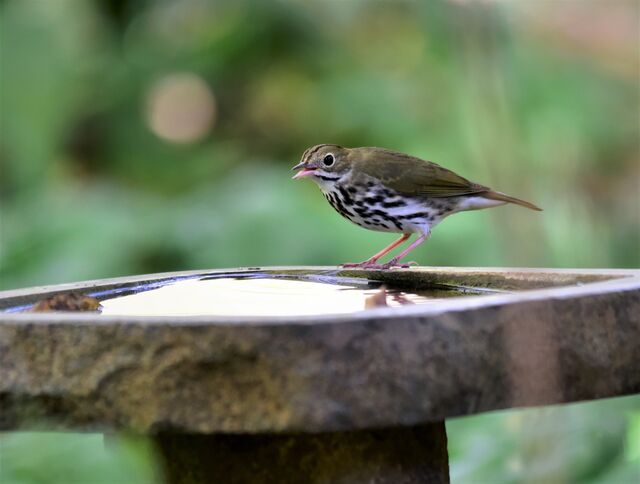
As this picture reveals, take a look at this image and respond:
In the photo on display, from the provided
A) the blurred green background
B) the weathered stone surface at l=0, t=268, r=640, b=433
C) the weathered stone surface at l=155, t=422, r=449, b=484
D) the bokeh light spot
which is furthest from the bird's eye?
the bokeh light spot

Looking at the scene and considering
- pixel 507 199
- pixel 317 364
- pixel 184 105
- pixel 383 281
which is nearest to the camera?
pixel 317 364

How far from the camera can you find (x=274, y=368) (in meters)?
1.59

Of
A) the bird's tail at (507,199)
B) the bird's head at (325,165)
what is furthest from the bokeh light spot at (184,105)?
the bird's tail at (507,199)

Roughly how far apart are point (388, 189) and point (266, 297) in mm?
1018

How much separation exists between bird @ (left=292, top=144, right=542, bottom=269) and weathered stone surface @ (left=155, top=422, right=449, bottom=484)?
4.00ft

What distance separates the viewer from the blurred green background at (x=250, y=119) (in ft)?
16.1

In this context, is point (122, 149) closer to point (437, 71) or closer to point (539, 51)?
point (437, 71)

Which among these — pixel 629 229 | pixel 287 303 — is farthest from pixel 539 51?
pixel 287 303

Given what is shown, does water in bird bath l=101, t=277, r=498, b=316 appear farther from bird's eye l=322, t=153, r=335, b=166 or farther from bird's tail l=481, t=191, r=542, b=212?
bird's eye l=322, t=153, r=335, b=166

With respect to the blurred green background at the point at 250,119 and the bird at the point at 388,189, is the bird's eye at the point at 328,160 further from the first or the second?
the blurred green background at the point at 250,119

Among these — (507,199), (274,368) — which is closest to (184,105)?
(507,199)

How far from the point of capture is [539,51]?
613cm

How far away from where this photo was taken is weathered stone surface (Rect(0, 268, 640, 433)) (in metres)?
1.59

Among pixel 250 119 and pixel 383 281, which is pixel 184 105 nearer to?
pixel 250 119
